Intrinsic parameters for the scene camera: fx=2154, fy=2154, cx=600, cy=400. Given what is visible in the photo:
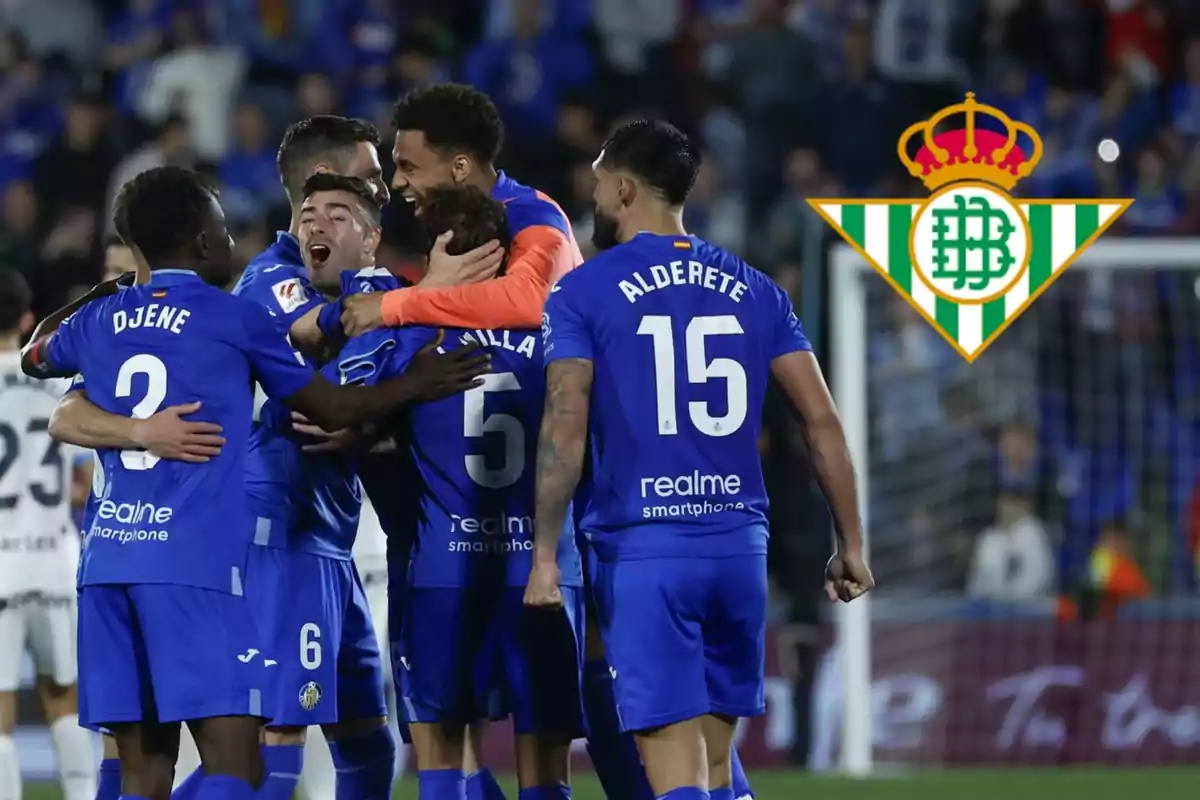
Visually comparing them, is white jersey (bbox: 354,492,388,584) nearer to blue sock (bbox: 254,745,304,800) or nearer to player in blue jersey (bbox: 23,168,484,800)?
blue sock (bbox: 254,745,304,800)

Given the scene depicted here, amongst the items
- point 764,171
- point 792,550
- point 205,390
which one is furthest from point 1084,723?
point 205,390

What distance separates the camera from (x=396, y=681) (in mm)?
6008

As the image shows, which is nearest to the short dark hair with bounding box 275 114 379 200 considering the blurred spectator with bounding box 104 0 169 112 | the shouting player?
the shouting player

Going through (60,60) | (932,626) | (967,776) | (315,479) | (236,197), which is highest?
(60,60)

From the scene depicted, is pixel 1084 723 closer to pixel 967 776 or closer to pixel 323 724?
pixel 967 776

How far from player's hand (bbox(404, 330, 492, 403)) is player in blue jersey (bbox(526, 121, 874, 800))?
0.24 meters

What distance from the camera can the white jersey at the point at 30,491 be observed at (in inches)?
320

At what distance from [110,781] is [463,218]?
6.72 feet

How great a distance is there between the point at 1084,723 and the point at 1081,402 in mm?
2201

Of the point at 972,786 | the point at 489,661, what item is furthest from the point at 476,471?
the point at 972,786

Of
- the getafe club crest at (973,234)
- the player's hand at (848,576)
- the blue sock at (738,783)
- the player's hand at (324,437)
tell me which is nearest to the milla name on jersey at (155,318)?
the player's hand at (324,437)

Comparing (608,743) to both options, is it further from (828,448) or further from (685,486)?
(828,448)

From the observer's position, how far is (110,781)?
6508 millimetres

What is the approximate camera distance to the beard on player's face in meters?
5.90
